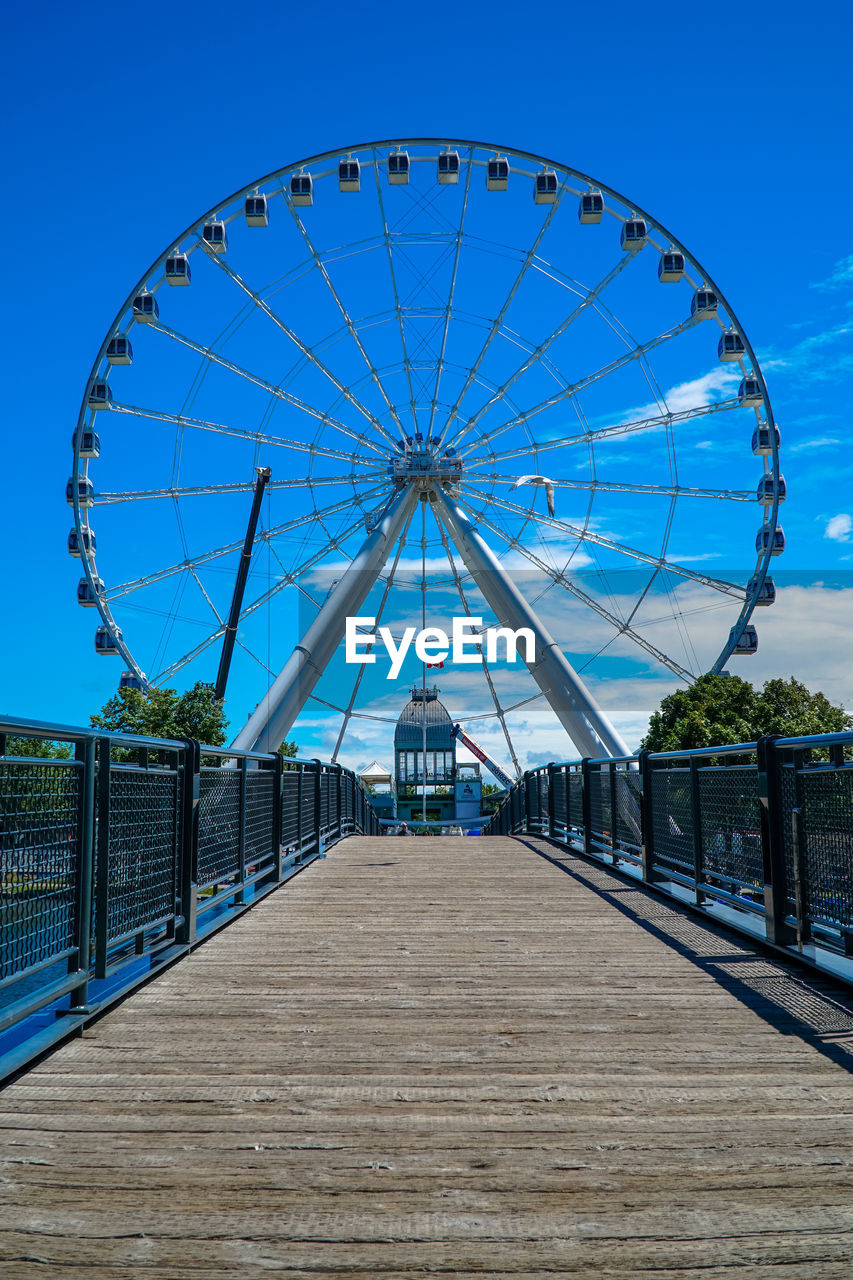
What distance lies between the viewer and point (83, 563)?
22203 millimetres

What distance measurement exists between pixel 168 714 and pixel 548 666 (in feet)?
35.4

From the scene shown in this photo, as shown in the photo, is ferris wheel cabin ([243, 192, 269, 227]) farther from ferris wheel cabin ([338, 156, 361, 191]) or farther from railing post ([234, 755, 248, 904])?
railing post ([234, 755, 248, 904])

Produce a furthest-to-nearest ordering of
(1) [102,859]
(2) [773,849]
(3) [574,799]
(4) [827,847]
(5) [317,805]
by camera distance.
Answer: (3) [574,799], (5) [317,805], (2) [773,849], (4) [827,847], (1) [102,859]

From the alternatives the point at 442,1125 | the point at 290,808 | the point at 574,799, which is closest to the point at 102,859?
the point at 442,1125

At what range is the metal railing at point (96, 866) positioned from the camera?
132 inches

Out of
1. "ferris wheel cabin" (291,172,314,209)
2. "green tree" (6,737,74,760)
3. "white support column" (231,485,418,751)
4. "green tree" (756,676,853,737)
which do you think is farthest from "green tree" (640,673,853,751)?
"green tree" (6,737,74,760)

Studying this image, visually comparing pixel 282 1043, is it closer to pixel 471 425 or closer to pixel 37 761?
pixel 37 761

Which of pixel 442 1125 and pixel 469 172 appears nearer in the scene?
pixel 442 1125

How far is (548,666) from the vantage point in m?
20.0

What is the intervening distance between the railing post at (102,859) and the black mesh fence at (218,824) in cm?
165

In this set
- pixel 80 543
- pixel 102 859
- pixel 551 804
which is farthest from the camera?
pixel 80 543

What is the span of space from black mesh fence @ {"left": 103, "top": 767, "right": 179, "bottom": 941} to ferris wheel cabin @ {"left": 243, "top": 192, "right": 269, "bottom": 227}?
20.1 meters

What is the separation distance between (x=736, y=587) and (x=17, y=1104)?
68.3ft

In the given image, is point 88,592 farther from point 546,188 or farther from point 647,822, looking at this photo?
point 647,822
